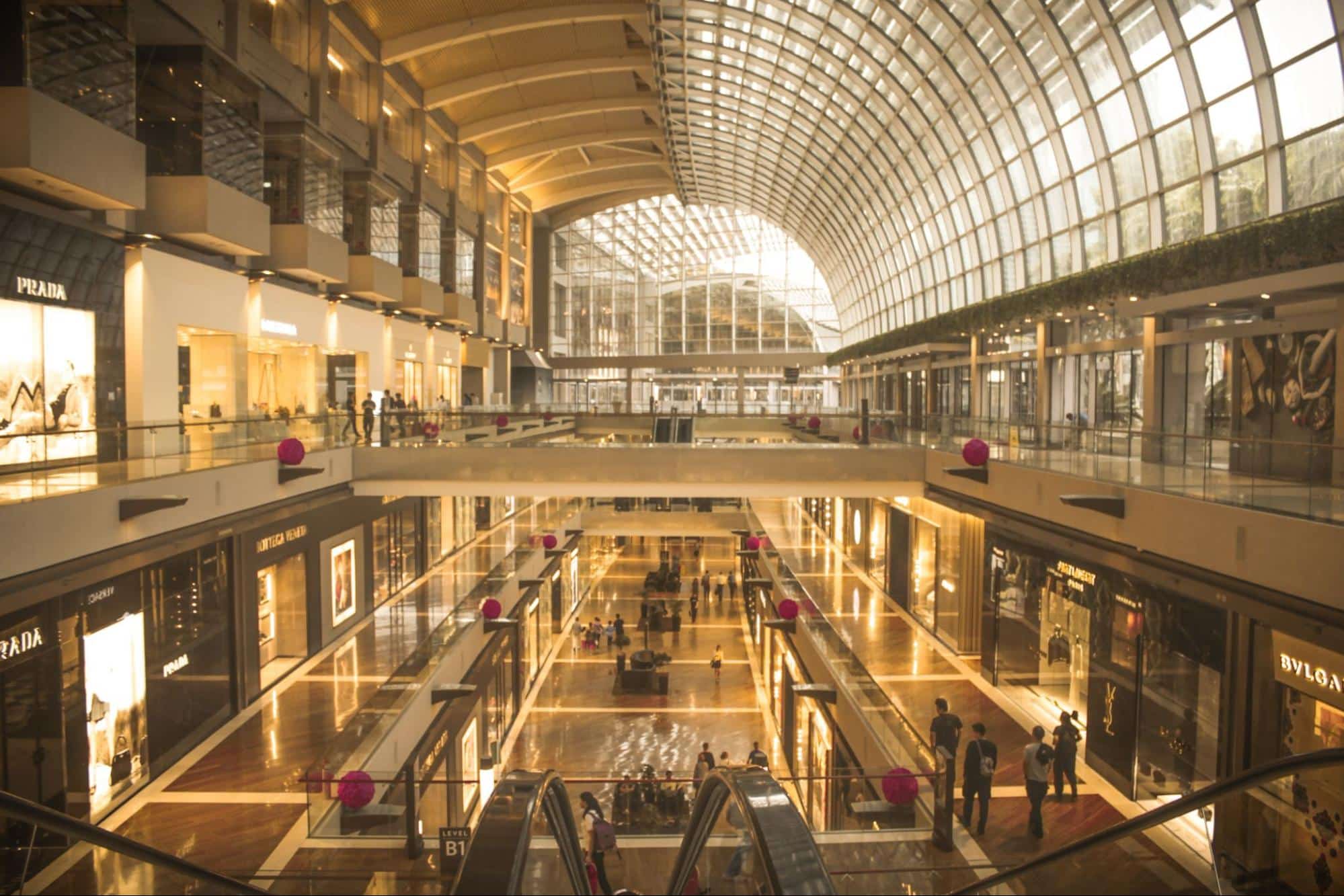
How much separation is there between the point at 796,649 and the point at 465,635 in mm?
7231

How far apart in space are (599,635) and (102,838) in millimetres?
28000

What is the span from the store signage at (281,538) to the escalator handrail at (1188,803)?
1535 centimetres

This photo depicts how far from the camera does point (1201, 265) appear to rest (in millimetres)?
14836

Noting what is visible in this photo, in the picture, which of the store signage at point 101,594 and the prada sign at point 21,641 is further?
the store signage at point 101,594

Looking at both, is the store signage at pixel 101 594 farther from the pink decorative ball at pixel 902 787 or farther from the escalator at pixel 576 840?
the pink decorative ball at pixel 902 787

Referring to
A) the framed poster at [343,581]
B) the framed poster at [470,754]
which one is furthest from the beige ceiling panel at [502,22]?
the framed poster at [470,754]

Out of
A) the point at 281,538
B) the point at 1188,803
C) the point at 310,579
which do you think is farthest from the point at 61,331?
the point at 1188,803

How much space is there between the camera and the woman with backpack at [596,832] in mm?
8984

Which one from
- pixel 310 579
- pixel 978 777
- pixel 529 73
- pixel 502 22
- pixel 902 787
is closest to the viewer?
pixel 902 787

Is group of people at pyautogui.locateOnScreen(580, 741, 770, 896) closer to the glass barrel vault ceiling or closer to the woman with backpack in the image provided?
the woman with backpack

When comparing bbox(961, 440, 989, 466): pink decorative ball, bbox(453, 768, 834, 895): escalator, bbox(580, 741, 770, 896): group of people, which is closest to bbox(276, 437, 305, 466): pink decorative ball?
bbox(580, 741, 770, 896): group of people

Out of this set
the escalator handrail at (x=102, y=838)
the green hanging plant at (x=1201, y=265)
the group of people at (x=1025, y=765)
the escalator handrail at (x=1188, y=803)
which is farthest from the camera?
the green hanging plant at (x=1201, y=265)

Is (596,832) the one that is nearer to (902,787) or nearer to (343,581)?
(902,787)

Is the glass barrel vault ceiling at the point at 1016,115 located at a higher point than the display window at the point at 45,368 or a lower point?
higher
